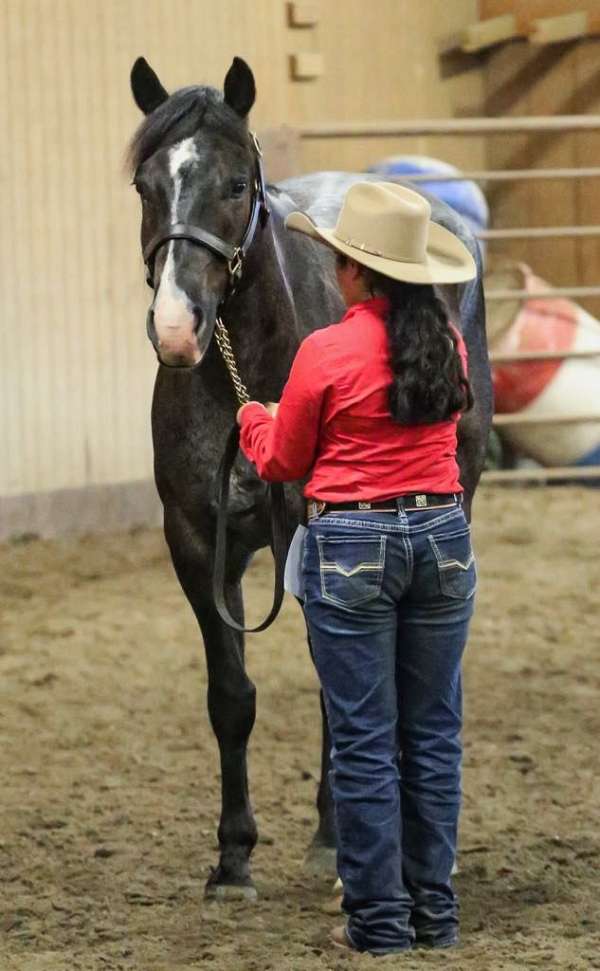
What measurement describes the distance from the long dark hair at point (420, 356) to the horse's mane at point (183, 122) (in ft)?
1.95

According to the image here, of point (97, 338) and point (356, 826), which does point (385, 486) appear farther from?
point (97, 338)

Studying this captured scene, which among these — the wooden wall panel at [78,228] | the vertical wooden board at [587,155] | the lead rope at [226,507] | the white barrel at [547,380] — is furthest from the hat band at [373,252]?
the vertical wooden board at [587,155]

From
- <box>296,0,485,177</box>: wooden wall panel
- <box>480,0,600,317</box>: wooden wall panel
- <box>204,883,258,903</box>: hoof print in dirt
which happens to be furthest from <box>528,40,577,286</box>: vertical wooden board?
<box>204,883,258,903</box>: hoof print in dirt

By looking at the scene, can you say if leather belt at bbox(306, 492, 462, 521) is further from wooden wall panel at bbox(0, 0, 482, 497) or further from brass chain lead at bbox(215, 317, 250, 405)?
wooden wall panel at bbox(0, 0, 482, 497)

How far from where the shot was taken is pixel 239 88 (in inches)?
127

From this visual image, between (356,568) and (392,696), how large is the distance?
26cm

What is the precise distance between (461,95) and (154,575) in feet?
16.2

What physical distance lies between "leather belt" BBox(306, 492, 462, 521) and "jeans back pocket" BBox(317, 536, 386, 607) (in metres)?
0.05

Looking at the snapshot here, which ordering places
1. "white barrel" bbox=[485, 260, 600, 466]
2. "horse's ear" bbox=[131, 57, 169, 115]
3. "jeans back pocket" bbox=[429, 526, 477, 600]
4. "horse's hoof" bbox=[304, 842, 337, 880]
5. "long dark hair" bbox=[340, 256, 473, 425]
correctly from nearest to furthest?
"long dark hair" bbox=[340, 256, 473, 425], "jeans back pocket" bbox=[429, 526, 477, 600], "horse's ear" bbox=[131, 57, 169, 115], "horse's hoof" bbox=[304, 842, 337, 880], "white barrel" bbox=[485, 260, 600, 466]

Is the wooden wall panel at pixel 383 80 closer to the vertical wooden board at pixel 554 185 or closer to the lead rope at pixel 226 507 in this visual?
the vertical wooden board at pixel 554 185

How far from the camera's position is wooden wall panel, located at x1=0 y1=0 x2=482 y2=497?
24.9ft

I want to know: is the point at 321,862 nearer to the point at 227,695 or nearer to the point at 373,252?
the point at 227,695

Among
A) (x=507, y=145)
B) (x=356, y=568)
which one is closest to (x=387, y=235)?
(x=356, y=568)

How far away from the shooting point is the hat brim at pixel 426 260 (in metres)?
2.71
